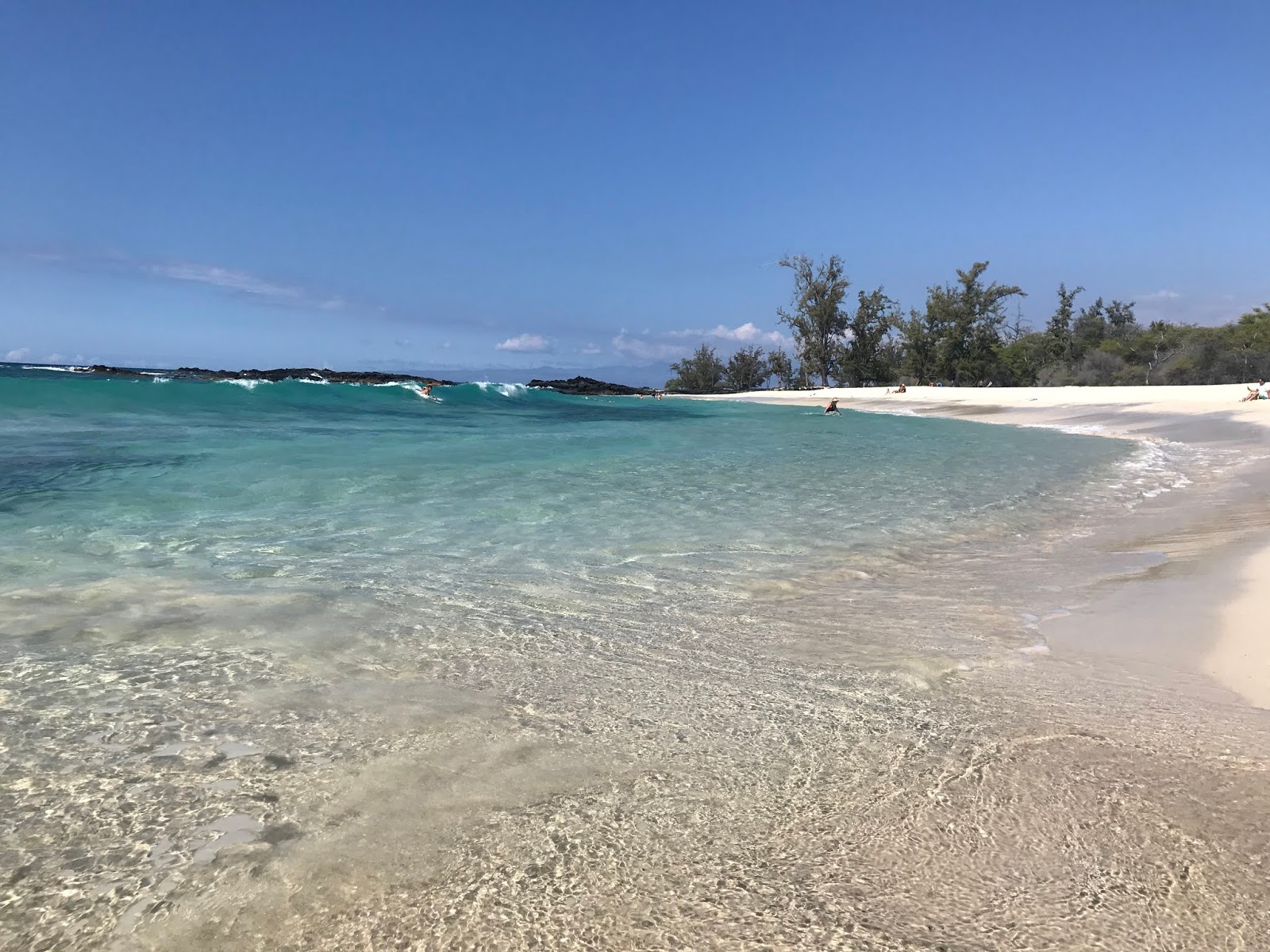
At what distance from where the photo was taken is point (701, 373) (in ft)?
245

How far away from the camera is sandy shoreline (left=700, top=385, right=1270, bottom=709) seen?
11.6ft

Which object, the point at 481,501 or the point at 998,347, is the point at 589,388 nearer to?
the point at 998,347

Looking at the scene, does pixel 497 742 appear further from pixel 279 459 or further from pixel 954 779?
pixel 279 459

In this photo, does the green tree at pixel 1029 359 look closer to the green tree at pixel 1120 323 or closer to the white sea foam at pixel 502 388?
the green tree at pixel 1120 323

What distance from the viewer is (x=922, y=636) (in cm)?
387

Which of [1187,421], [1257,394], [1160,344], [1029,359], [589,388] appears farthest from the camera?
[589,388]

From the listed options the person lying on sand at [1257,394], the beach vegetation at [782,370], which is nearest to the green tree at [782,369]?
the beach vegetation at [782,370]

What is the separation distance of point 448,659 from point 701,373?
238 ft

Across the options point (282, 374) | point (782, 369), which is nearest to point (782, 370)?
point (782, 369)

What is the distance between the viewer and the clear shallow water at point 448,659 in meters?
2.08

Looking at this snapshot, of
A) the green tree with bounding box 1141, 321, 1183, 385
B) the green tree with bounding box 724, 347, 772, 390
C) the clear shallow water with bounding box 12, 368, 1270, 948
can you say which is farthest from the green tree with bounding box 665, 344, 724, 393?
the clear shallow water with bounding box 12, 368, 1270, 948

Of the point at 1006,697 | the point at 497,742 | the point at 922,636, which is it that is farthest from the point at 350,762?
the point at 922,636

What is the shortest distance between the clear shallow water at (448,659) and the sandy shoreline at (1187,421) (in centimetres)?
94

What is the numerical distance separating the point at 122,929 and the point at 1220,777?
125 inches
